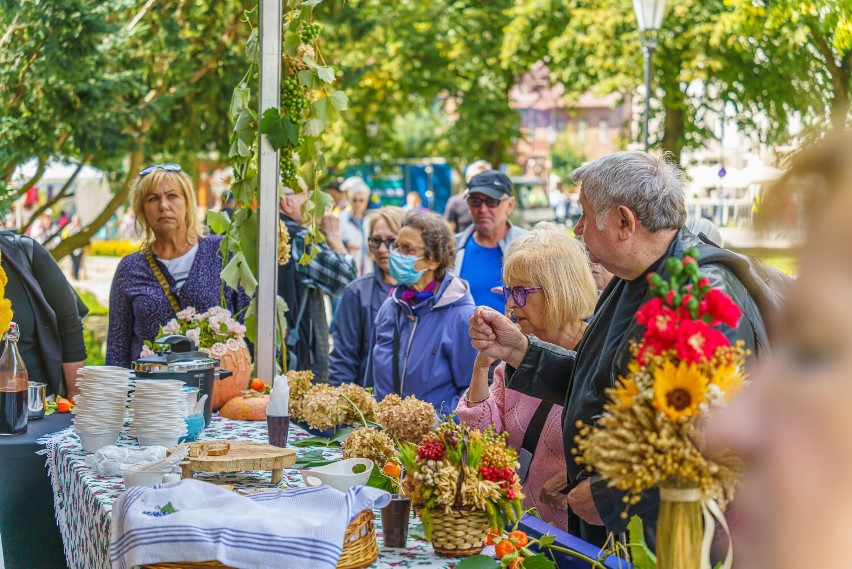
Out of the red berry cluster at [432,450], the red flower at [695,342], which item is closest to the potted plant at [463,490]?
the red berry cluster at [432,450]

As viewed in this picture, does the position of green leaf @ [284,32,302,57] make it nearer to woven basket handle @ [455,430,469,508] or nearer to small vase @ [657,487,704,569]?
woven basket handle @ [455,430,469,508]

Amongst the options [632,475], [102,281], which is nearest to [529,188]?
[102,281]

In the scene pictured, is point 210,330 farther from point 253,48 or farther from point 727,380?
point 727,380

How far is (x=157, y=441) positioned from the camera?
3223 mm

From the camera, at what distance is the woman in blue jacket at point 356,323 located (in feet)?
17.8

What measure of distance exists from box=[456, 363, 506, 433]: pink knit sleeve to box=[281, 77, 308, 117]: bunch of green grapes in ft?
5.15

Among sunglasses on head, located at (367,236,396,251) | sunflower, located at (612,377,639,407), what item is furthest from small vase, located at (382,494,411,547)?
sunglasses on head, located at (367,236,396,251)

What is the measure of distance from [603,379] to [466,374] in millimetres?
1825

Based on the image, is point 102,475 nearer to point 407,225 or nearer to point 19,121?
point 407,225

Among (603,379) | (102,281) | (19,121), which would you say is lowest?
(102,281)

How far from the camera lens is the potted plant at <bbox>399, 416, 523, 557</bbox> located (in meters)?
2.17

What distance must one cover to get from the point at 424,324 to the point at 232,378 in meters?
0.92

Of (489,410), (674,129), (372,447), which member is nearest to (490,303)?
(489,410)

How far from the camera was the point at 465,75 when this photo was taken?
786 inches
